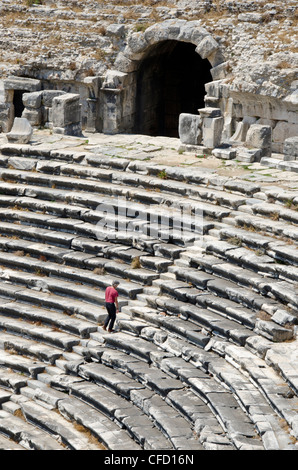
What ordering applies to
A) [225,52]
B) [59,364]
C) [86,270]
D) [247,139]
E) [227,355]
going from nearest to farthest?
[227,355] → [59,364] → [86,270] → [247,139] → [225,52]

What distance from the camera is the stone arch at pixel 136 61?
68.5 ft

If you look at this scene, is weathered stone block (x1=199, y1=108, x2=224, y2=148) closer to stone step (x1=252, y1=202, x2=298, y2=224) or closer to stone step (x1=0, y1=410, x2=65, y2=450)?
stone step (x1=252, y1=202, x2=298, y2=224)

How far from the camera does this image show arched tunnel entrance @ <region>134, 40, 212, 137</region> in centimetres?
2320

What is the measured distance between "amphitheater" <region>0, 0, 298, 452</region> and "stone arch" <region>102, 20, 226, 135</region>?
0.04 m

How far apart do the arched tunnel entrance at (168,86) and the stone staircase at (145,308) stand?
452 centimetres

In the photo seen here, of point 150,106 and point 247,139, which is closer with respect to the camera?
point 247,139

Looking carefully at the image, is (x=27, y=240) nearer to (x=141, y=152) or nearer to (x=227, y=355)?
(x=141, y=152)

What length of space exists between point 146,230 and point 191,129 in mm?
3992

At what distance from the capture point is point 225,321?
13.8 m

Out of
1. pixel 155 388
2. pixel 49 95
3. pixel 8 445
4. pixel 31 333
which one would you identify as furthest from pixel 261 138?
pixel 8 445

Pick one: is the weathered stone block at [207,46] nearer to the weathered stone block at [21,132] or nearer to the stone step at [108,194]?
the weathered stone block at [21,132]

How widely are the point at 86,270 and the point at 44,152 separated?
413 cm
